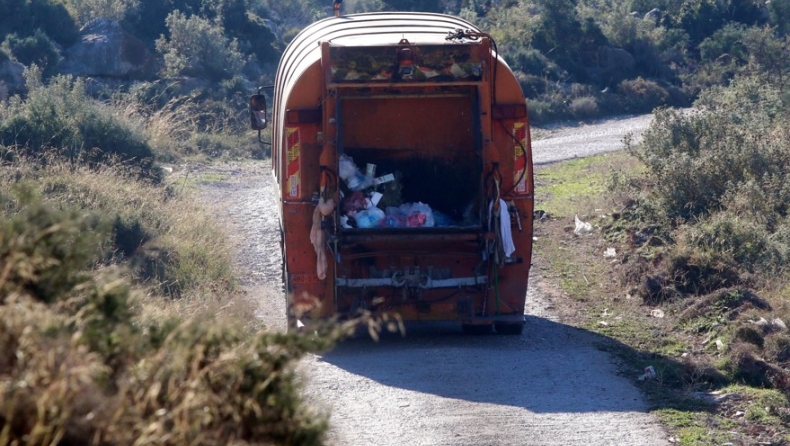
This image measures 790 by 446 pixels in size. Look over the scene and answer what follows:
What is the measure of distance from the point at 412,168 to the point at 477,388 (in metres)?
2.24

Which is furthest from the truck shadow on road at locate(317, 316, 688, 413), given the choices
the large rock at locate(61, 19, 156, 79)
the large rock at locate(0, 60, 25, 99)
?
the large rock at locate(61, 19, 156, 79)

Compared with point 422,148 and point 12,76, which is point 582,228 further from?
point 12,76

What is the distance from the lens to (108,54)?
903 inches

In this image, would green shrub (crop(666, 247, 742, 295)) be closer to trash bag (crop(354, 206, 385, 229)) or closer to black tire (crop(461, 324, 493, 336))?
black tire (crop(461, 324, 493, 336))

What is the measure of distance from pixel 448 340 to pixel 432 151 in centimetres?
156

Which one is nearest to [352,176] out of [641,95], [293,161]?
[293,161]

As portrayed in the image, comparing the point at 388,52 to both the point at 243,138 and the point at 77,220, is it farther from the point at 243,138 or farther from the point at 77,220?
the point at 243,138

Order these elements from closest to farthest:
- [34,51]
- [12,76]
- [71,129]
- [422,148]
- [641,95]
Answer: [422,148] < [71,129] < [12,76] < [34,51] < [641,95]

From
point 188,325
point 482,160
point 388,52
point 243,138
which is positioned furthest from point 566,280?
point 243,138

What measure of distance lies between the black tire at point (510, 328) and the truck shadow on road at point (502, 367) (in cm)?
6

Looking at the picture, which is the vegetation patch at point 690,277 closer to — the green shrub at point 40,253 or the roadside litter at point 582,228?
the roadside litter at point 582,228

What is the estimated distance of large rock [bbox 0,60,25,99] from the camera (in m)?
19.0

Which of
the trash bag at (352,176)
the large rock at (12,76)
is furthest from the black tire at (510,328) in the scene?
the large rock at (12,76)

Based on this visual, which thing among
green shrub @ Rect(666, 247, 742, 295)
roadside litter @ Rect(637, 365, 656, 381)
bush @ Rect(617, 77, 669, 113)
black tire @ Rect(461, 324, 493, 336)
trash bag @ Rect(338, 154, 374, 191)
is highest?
trash bag @ Rect(338, 154, 374, 191)
